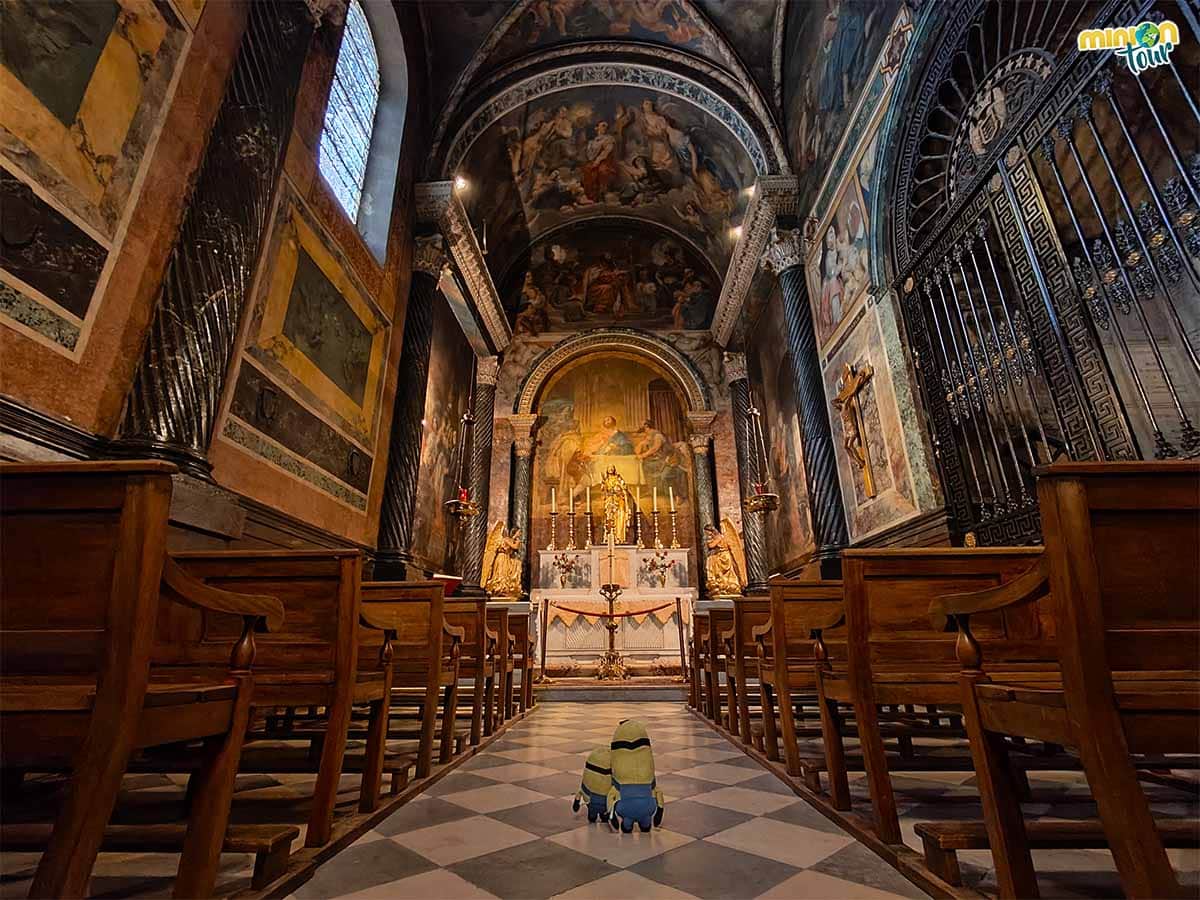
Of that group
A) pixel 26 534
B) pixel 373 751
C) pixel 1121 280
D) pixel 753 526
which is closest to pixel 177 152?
pixel 26 534

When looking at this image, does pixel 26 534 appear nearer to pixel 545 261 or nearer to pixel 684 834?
pixel 684 834

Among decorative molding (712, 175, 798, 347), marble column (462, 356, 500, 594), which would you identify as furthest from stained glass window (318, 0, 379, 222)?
decorative molding (712, 175, 798, 347)

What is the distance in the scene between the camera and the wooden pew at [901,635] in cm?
212

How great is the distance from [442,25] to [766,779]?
11172 millimetres

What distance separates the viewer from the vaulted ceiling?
944 cm

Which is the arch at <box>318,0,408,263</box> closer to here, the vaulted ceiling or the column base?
the vaulted ceiling

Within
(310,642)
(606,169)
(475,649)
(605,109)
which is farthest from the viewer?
(606,169)

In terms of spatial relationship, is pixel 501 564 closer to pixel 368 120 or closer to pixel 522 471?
pixel 522 471

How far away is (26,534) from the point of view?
1431 millimetres

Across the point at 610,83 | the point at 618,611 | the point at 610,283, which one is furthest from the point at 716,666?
the point at 610,283

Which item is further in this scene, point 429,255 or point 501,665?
point 429,255

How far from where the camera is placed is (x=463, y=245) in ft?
32.1

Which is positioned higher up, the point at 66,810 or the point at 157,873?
the point at 66,810

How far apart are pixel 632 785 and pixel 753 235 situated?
379 inches
